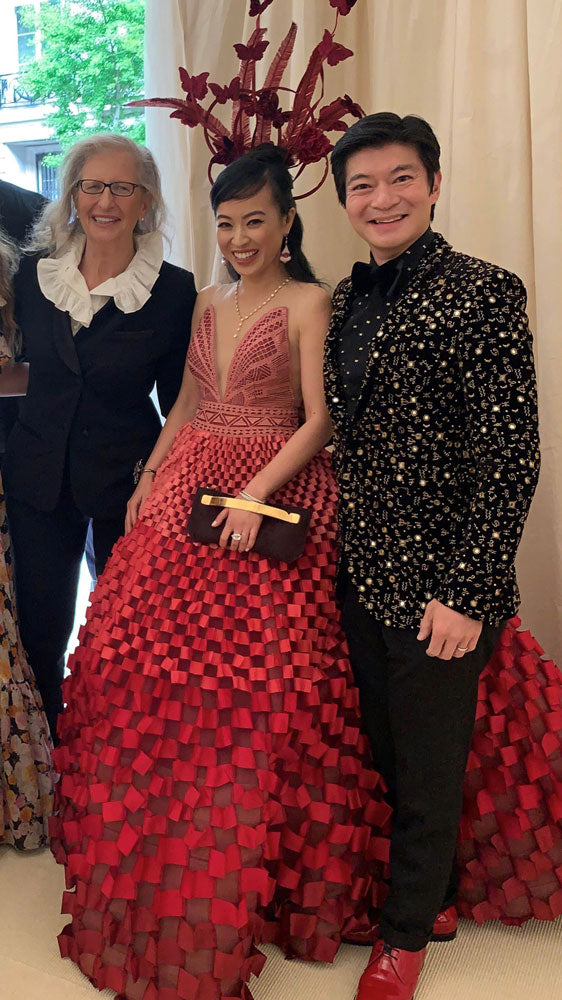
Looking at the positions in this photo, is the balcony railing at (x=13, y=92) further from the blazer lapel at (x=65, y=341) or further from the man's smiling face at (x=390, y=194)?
the man's smiling face at (x=390, y=194)

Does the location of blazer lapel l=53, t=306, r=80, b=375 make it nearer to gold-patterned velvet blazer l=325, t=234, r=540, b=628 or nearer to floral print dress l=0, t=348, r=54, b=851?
floral print dress l=0, t=348, r=54, b=851

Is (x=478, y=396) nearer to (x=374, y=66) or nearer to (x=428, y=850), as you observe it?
(x=428, y=850)

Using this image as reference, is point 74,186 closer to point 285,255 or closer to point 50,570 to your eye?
point 285,255

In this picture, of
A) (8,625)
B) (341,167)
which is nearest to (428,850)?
(8,625)

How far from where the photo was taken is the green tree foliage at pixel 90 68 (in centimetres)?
231

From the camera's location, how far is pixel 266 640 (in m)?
1.36

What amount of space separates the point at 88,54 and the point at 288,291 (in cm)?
131

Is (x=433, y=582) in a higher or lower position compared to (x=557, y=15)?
lower

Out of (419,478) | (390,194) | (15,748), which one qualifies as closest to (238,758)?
(419,478)

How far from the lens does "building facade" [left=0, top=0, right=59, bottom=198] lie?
7.77 feet

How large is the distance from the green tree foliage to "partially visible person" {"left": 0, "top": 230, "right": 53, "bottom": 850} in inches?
28.8

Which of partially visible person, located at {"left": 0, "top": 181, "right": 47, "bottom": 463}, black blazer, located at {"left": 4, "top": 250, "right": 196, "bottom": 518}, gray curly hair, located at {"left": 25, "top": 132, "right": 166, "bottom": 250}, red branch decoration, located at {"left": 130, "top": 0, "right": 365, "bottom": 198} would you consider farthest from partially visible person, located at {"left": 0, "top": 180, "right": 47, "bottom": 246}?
red branch decoration, located at {"left": 130, "top": 0, "right": 365, "bottom": 198}

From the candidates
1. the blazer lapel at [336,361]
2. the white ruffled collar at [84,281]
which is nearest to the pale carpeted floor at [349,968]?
the blazer lapel at [336,361]

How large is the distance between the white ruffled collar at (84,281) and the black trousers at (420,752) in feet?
2.53
